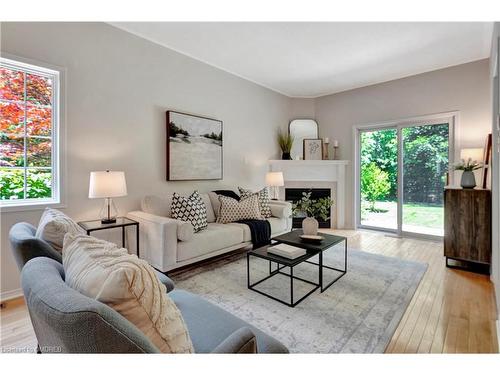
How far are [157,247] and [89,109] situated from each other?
1.62 metres

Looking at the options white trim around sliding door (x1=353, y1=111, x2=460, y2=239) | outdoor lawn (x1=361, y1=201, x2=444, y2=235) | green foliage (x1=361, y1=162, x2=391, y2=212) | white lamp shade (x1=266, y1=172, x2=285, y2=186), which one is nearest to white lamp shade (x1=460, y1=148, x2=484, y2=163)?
white trim around sliding door (x1=353, y1=111, x2=460, y2=239)

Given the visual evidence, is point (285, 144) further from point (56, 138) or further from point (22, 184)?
point (22, 184)

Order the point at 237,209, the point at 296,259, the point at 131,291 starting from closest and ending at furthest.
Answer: the point at 131,291 < the point at 296,259 < the point at 237,209

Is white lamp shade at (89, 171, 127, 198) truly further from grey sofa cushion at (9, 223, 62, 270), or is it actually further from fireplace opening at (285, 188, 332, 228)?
fireplace opening at (285, 188, 332, 228)

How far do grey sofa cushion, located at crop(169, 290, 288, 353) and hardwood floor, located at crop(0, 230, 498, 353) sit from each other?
1.07 m

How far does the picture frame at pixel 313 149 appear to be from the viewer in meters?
5.36

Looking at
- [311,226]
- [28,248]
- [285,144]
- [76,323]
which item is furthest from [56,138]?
[285,144]

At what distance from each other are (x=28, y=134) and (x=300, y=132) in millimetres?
4457

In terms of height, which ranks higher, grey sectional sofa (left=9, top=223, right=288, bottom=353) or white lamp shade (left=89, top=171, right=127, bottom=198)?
white lamp shade (left=89, top=171, right=127, bottom=198)

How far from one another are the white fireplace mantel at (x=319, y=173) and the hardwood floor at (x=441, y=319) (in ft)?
7.38

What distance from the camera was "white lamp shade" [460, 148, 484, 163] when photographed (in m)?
3.41

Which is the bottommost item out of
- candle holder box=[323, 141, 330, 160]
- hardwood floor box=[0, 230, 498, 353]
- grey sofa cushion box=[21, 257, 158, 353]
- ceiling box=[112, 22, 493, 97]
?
hardwood floor box=[0, 230, 498, 353]

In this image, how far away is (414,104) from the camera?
425cm

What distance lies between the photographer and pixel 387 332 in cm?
180
